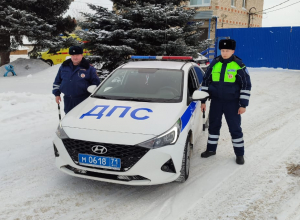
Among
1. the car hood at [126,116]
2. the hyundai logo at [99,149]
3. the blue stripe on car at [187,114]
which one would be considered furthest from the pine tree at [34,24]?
the hyundai logo at [99,149]

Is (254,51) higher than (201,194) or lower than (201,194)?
higher

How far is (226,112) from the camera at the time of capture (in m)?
4.34

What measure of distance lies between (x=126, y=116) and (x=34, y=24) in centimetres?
1205

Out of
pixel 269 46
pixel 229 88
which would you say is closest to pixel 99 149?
pixel 229 88

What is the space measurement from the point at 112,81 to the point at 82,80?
1.61ft

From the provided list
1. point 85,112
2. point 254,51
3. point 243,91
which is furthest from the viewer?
point 254,51

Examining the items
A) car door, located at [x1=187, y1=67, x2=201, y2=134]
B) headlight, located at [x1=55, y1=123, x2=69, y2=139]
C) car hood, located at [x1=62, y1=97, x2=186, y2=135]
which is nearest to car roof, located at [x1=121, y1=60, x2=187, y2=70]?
car door, located at [x1=187, y1=67, x2=201, y2=134]

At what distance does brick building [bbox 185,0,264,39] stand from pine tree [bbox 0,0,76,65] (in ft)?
24.5

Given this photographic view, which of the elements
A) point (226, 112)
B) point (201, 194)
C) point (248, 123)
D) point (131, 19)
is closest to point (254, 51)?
point (131, 19)

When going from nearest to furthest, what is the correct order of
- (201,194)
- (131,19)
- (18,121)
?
(201,194) → (18,121) → (131,19)

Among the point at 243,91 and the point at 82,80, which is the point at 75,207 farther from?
the point at 243,91

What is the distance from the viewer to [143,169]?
3.11 metres

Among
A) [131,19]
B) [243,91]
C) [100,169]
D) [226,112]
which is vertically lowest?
[100,169]

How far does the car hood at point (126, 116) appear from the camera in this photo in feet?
10.7
